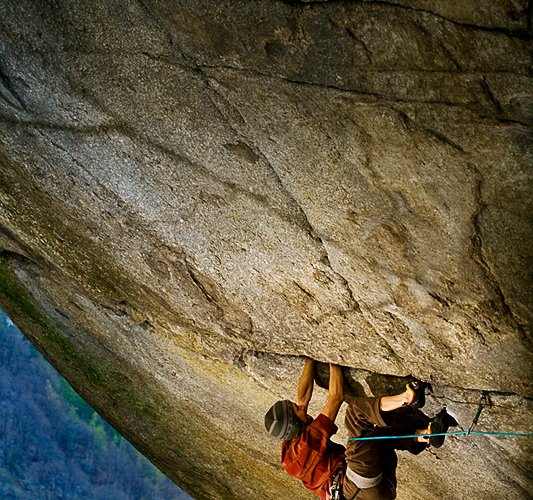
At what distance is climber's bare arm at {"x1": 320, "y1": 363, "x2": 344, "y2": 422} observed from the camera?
4.51 metres

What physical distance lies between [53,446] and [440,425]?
22978 millimetres

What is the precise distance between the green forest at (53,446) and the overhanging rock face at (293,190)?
20.7 metres

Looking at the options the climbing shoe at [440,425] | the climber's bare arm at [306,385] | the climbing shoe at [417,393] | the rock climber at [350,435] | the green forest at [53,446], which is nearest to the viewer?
the climbing shoe at [417,393]

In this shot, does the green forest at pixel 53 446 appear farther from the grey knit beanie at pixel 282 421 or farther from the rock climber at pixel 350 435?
the grey knit beanie at pixel 282 421

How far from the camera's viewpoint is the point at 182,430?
611 cm

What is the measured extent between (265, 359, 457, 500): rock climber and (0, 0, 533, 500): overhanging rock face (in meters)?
0.19

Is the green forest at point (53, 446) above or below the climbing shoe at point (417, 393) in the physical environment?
below

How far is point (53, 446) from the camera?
2428 centimetres

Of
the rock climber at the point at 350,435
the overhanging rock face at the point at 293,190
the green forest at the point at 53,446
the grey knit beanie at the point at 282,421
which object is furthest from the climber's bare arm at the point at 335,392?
the green forest at the point at 53,446

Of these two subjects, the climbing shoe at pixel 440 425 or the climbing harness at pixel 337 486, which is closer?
the climbing shoe at pixel 440 425

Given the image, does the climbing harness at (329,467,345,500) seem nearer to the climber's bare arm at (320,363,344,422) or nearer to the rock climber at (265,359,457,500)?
the rock climber at (265,359,457,500)

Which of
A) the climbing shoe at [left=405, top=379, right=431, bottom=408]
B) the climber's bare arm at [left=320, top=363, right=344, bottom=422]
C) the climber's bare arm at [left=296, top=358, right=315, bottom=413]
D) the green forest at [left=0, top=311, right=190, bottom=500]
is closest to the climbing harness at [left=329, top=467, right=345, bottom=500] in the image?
the climber's bare arm at [left=320, top=363, right=344, bottom=422]

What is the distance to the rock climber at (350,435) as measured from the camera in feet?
14.0

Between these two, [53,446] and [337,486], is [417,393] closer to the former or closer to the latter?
[337,486]
